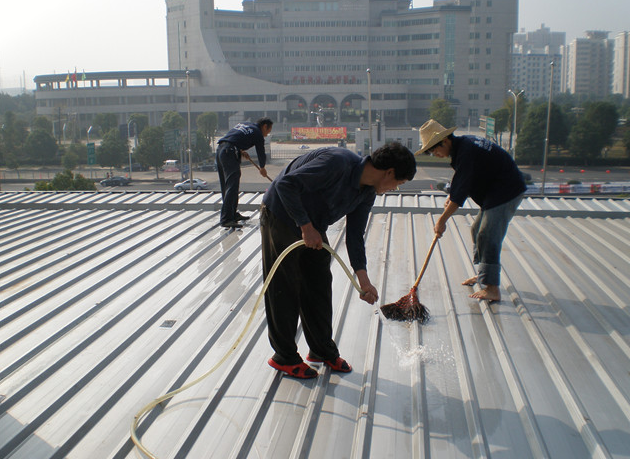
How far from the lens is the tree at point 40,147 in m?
47.4

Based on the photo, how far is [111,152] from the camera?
42.4 meters

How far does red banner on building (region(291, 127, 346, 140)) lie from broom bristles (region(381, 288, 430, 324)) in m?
49.9

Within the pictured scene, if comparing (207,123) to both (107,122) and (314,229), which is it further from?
(314,229)

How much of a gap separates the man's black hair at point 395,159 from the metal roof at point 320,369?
1.01 meters

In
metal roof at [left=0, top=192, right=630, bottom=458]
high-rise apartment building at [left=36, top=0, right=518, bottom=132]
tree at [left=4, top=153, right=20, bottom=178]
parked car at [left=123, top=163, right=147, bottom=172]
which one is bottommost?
parked car at [left=123, top=163, right=147, bottom=172]

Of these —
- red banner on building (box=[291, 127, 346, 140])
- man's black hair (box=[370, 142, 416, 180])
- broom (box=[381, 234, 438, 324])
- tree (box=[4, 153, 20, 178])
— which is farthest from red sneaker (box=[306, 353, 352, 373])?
red banner on building (box=[291, 127, 346, 140])

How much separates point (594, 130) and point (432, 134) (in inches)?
1796

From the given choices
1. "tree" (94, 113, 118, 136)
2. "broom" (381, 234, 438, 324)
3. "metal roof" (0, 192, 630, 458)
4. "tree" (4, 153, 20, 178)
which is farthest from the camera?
"tree" (94, 113, 118, 136)

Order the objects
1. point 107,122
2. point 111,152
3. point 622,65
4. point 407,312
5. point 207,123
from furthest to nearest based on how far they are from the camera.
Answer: point 622,65 → point 107,122 → point 207,123 → point 111,152 → point 407,312

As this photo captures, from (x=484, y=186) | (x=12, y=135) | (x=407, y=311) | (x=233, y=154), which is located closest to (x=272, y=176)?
(x=12, y=135)

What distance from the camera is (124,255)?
486cm

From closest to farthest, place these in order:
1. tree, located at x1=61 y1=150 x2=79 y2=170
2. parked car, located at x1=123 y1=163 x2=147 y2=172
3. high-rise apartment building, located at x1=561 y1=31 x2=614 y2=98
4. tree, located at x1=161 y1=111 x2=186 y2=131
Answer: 1. tree, located at x1=61 y1=150 x2=79 y2=170
2. parked car, located at x1=123 y1=163 x2=147 y2=172
3. tree, located at x1=161 y1=111 x2=186 y2=131
4. high-rise apartment building, located at x1=561 y1=31 x2=614 y2=98

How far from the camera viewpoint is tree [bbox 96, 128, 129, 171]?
4234cm

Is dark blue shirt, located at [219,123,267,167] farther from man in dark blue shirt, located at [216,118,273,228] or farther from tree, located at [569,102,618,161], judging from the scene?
tree, located at [569,102,618,161]
